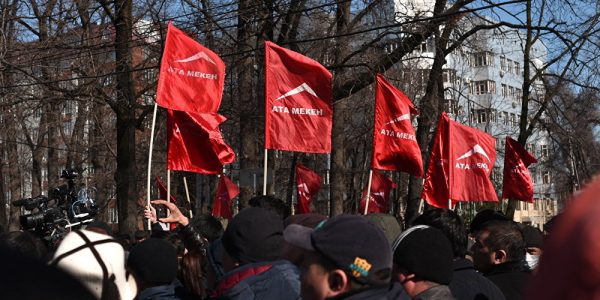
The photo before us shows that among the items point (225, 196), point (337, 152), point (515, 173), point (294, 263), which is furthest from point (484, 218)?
point (337, 152)

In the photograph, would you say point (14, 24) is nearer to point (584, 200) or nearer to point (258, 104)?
point (258, 104)

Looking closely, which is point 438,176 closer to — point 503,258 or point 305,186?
point 503,258

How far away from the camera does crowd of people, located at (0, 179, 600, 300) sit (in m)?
1.25

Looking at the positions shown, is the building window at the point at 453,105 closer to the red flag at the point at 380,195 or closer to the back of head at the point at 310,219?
the red flag at the point at 380,195

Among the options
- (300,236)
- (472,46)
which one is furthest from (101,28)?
(300,236)

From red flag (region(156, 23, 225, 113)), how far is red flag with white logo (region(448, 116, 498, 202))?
3.90 m

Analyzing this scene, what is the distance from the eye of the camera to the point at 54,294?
120 centimetres

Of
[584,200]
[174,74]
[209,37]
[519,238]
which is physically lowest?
[519,238]

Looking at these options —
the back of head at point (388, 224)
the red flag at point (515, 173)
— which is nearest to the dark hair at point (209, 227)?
the back of head at point (388, 224)

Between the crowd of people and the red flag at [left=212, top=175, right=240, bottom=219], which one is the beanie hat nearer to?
the crowd of people

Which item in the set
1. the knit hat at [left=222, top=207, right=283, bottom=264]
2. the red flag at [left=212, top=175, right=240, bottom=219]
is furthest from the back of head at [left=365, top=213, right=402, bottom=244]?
the red flag at [left=212, top=175, right=240, bottom=219]

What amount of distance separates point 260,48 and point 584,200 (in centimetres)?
1872

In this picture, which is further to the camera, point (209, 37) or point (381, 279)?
point (209, 37)

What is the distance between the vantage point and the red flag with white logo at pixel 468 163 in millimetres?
13836
